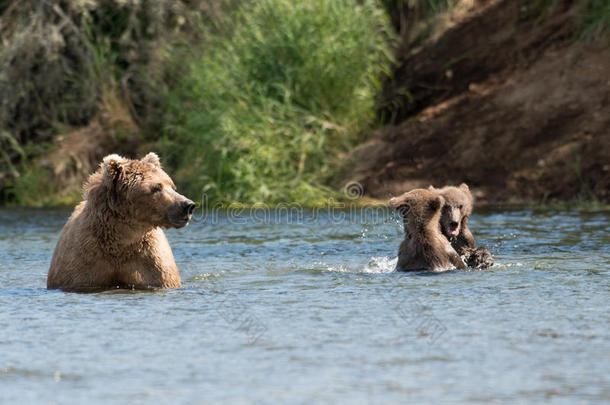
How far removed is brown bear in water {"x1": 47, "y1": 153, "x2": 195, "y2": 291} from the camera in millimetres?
8336

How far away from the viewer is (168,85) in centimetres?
2100

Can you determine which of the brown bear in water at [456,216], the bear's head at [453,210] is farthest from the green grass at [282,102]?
the bear's head at [453,210]

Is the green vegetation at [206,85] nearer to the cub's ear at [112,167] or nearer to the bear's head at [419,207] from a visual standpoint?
the bear's head at [419,207]

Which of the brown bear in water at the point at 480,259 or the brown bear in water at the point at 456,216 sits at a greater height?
the brown bear in water at the point at 456,216

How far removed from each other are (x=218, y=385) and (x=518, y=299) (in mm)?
3118

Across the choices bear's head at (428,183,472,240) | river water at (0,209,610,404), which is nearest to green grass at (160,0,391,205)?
river water at (0,209,610,404)

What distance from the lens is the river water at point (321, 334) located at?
5.14 metres

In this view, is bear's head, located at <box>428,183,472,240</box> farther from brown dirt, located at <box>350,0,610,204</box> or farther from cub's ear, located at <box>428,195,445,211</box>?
brown dirt, located at <box>350,0,610,204</box>

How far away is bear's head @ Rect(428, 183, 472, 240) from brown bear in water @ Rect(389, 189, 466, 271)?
147mm

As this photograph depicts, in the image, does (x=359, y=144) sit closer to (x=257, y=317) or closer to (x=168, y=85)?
(x=168, y=85)

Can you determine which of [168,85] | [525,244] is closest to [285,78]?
[168,85]

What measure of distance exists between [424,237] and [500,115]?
30.6ft

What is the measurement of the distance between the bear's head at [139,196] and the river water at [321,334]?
635mm

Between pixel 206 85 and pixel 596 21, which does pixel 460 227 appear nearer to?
pixel 206 85
